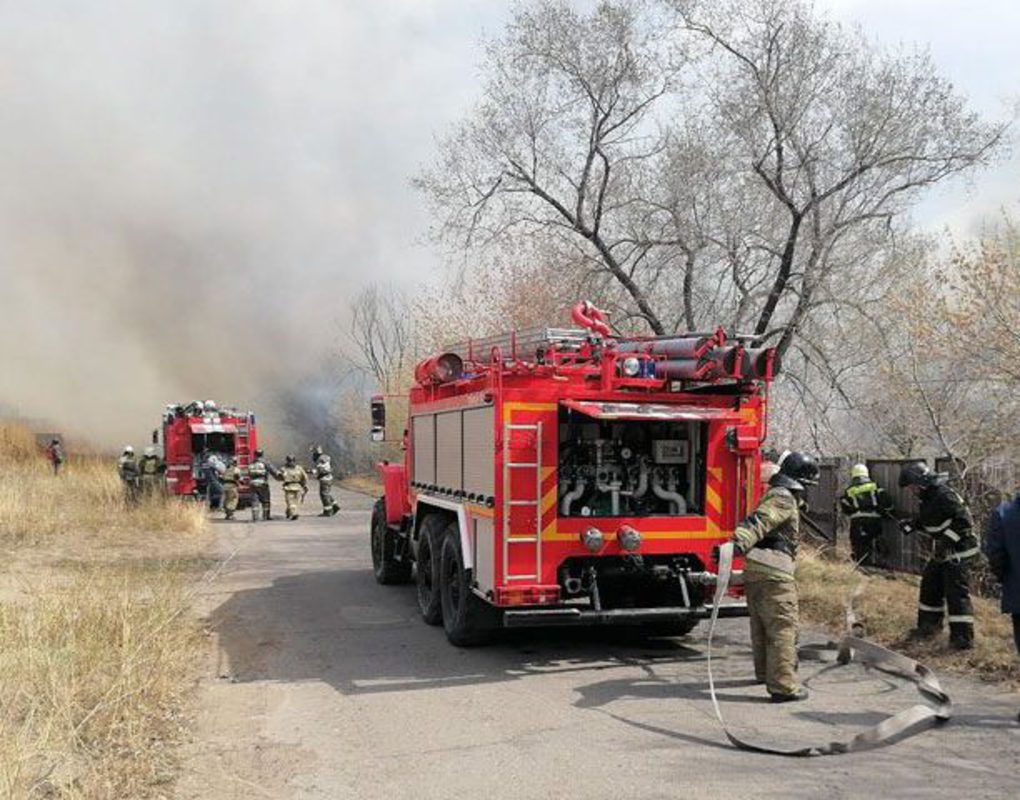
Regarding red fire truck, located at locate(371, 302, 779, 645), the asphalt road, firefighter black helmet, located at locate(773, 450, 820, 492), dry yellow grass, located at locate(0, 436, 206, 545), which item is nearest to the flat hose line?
the asphalt road

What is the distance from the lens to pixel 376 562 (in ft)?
36.7

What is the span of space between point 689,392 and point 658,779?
332 cm

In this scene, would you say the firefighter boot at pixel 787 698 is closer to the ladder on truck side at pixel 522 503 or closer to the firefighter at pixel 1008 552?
the firefighter at pixel 1008 552

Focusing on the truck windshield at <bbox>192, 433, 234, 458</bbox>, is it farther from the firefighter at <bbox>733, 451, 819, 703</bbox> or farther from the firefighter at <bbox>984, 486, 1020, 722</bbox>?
the firefighter at <bbox>984, 486, 1020, 722</bbox>

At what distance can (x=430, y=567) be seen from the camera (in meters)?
8.40

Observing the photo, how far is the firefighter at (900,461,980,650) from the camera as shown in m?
6.75

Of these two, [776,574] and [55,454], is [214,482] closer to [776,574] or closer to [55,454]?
[55,454]

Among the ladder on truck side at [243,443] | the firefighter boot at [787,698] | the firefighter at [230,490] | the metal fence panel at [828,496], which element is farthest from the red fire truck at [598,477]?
the ladder on truck side at [243,443]

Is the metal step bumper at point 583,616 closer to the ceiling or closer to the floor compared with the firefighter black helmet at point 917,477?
closer to the floor

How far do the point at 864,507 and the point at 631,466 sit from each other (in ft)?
13.3

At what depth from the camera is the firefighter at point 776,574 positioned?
572 centimetres

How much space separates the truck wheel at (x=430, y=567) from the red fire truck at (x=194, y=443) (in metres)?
13.8

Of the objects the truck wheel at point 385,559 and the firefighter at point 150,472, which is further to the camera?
the firefighter at point 150,472

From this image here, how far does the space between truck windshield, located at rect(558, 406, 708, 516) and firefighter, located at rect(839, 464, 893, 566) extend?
11.9ft
